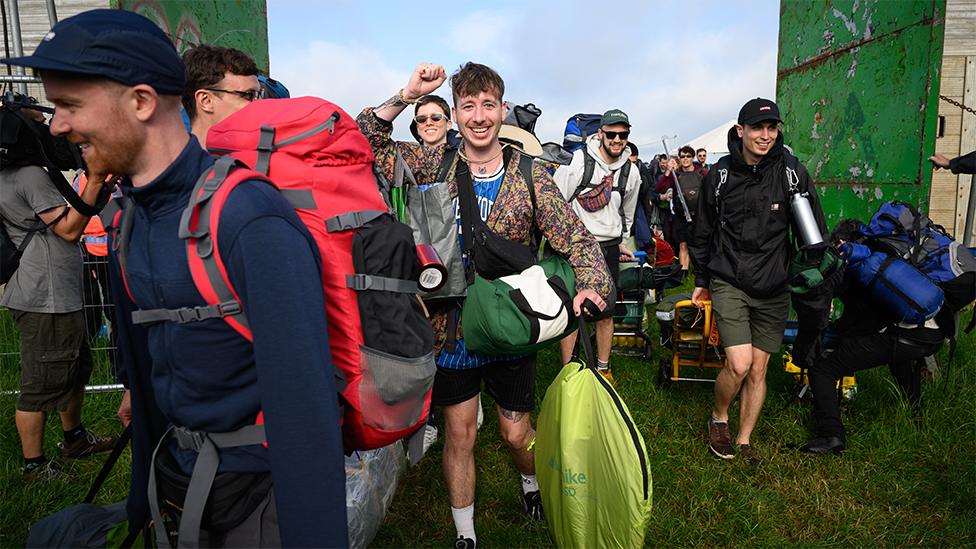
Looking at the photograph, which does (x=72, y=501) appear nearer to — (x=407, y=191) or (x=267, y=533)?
(x=407, y=191)

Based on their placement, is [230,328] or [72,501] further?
[72,501]

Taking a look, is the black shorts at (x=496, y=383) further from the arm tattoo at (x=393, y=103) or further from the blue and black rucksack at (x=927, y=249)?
the blue and black rucksack at (x=927, y=249)

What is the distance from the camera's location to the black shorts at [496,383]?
311 centimetres

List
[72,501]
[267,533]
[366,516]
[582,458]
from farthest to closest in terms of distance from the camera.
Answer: [72,501], [366,516], [582,458], [267,533]

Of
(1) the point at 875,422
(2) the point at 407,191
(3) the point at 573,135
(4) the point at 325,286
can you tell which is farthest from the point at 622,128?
(4) the point at 325,286

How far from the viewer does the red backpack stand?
1.56 m

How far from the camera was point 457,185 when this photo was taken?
3066 mm

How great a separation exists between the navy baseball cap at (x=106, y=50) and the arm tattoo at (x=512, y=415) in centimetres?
239

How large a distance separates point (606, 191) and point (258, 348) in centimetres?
531

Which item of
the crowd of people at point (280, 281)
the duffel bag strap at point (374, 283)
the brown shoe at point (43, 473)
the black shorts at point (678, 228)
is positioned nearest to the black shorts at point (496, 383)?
the crowd of people at point (280, 281)

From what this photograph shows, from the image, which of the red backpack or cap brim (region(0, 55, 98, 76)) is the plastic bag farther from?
cap brim (region(0, 55, 98, 76))

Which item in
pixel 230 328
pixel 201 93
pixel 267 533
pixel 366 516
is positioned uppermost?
pixel 201 93

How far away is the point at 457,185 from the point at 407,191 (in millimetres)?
277

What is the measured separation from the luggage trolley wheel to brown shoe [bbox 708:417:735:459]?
108cm
